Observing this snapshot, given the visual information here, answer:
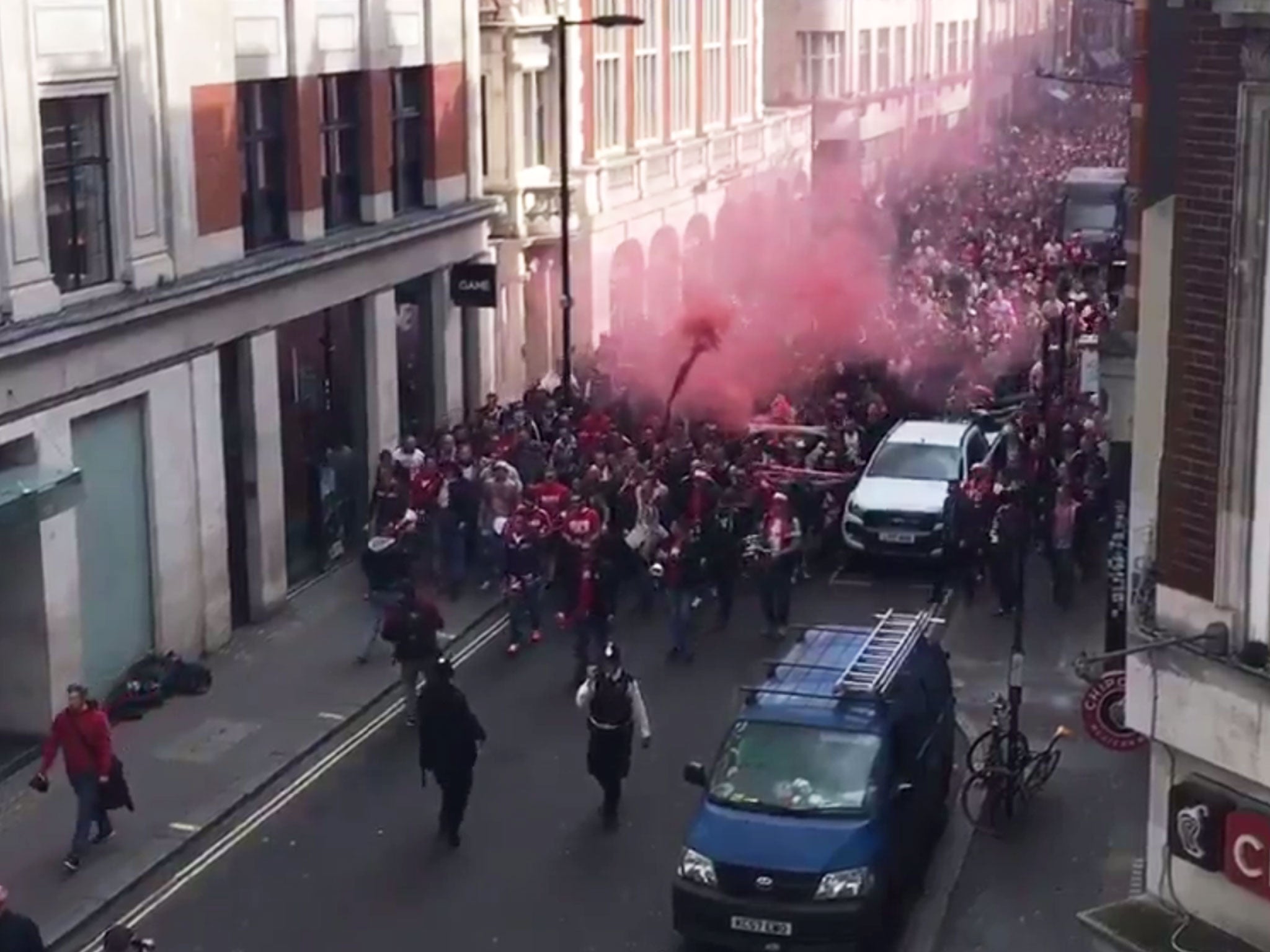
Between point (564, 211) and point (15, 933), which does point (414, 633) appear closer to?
point (15, 933)

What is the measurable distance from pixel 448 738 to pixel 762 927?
326 cm

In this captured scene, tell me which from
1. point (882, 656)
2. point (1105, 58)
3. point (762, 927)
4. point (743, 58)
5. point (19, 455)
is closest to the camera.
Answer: point (762, 927)

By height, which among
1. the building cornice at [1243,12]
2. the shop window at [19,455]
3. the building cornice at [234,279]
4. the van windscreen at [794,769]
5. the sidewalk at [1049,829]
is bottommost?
the sidewalk at [1049,829]

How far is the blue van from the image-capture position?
12.2 metres

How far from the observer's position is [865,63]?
5794cm

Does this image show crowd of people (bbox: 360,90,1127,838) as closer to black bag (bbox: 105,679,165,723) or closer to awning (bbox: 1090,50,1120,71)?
black bag (bbox: 105,679,165,723)

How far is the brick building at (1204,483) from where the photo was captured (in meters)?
8.53

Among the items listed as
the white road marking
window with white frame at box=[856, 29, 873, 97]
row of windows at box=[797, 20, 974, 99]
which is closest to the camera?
the white road marking

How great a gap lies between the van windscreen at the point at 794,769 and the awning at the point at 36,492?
6129mm

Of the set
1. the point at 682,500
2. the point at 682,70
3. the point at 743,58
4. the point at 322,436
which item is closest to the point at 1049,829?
the point at 682,500

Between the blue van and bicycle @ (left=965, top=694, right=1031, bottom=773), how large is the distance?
810 millimetres

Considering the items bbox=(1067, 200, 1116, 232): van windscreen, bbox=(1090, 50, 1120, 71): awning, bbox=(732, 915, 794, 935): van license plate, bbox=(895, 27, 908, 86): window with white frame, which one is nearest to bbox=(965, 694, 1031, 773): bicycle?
bbox=(732, 915, 794, 935): van license plate

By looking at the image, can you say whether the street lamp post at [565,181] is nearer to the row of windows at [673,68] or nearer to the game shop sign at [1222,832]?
the row of windows at [673,68]

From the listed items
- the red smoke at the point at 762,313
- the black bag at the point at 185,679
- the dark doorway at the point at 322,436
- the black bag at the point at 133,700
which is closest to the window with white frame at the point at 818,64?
the red smoke at the point at 762,313
